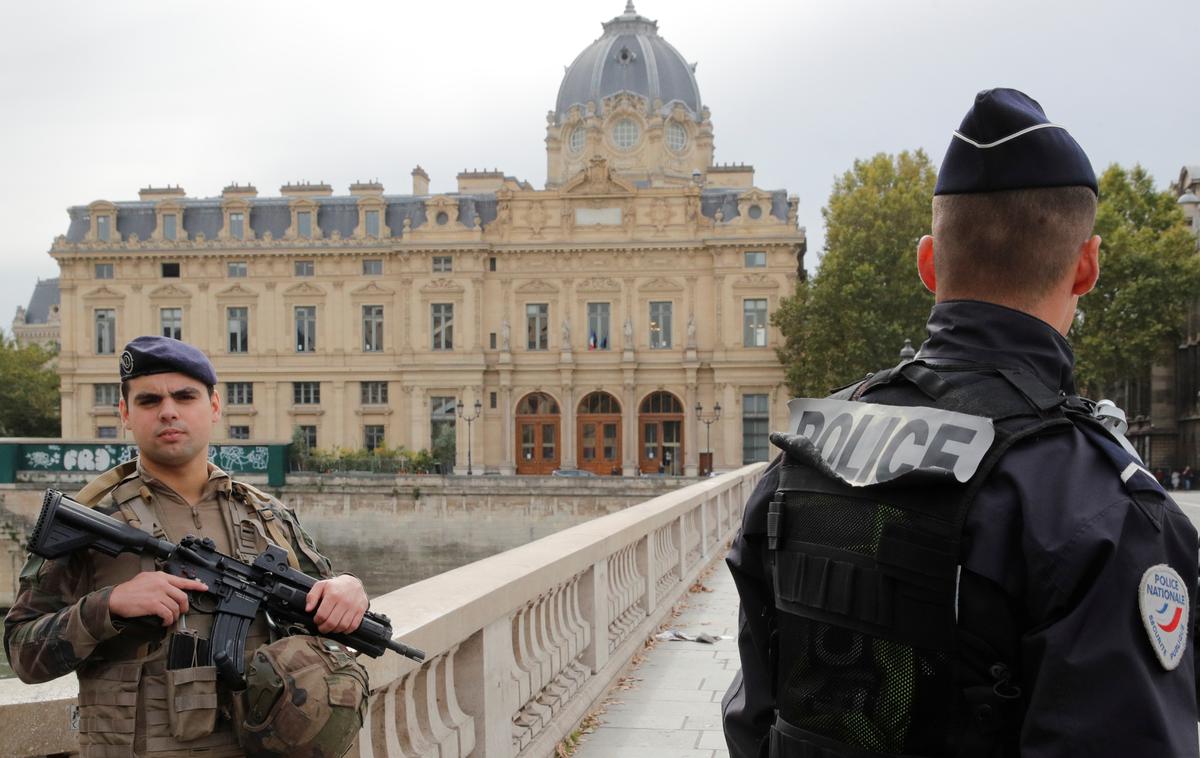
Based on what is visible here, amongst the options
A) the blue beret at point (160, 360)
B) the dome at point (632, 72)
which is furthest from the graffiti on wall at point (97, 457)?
the blue beret at point (160, 360)

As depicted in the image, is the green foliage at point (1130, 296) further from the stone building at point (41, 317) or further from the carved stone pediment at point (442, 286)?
the stone building at point (41, 317)

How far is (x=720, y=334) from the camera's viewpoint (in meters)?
52.9

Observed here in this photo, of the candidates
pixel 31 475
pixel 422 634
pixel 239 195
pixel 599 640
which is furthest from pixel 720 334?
pixel 422 634

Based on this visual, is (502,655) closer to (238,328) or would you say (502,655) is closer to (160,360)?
Answer: (160,360)

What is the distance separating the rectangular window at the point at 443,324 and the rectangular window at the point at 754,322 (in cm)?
1387

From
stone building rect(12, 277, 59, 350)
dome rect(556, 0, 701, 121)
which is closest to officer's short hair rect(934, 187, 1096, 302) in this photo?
dome rect(556, 0, 701, 121)

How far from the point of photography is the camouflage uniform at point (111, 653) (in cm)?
270

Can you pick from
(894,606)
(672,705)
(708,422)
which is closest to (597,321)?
(708,422)

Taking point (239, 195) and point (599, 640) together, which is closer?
point (599, 640)

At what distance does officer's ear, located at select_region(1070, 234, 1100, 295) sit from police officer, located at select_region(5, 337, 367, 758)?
1.94 meters

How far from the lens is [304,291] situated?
182 feet

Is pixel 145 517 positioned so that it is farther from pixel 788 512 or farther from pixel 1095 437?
pixel 1095 437

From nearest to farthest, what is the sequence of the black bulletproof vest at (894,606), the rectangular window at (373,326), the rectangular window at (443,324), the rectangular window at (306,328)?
the black bulletproof vest at (894,606)
the rectangular window at (443,324)
the rectangular window at (373,326)
the rectangular window at (306,328)

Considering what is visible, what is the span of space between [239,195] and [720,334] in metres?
24.9
